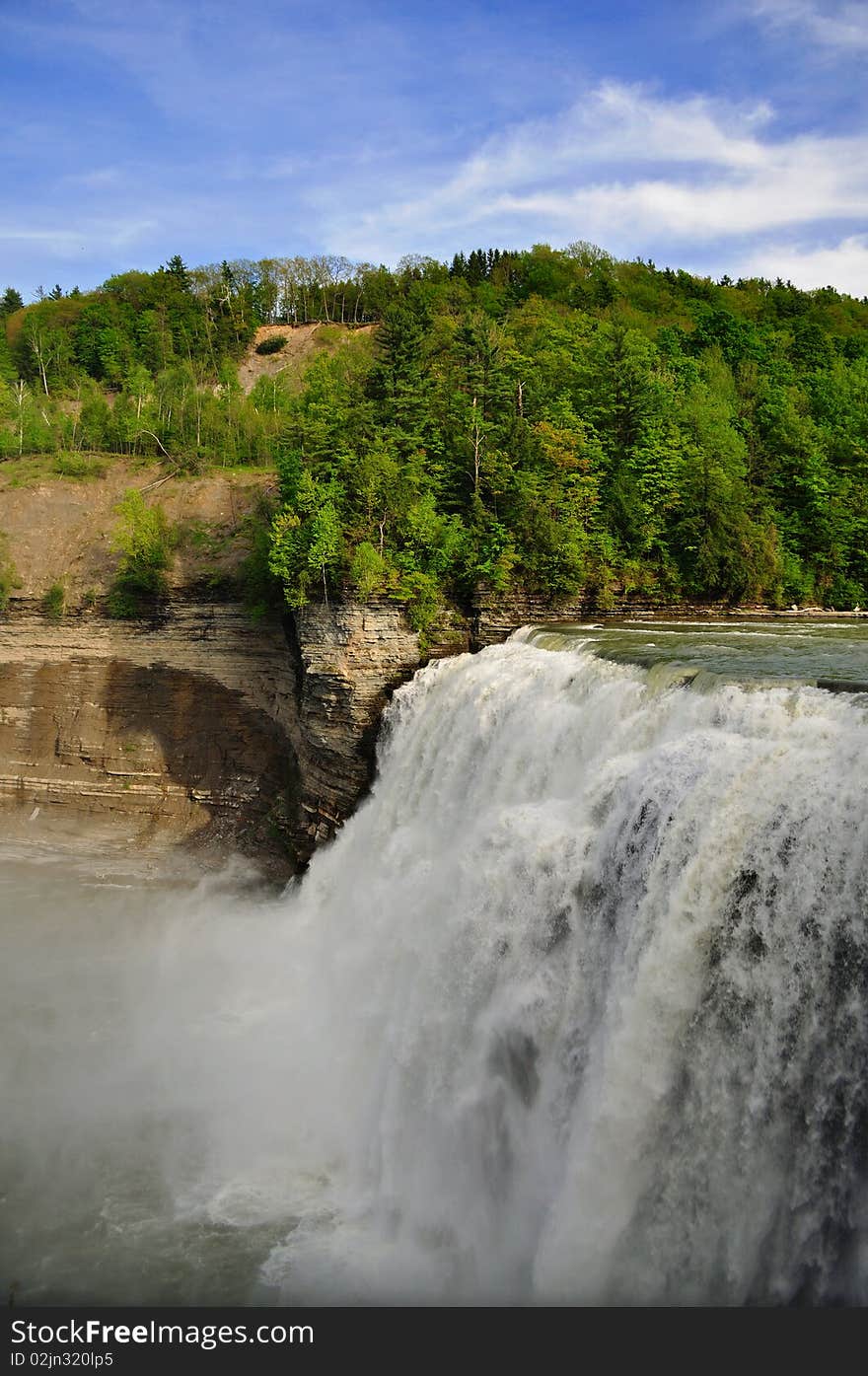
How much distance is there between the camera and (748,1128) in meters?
8.78

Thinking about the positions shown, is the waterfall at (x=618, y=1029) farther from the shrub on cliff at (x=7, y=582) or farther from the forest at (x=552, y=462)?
Result: the shrub on cliff at (x=7, y=582)

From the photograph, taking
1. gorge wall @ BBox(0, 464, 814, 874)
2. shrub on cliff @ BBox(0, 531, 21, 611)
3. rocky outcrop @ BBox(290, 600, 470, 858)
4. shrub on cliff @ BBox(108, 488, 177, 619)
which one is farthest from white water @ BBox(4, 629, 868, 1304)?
shrub on cliff @ BBox(0, 531, 21, 611)

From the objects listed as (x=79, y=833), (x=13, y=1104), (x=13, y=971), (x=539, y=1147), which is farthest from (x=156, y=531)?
(x=539, y=1147)

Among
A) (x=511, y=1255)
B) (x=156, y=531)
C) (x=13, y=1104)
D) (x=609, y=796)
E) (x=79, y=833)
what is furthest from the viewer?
(x=156, y=531)

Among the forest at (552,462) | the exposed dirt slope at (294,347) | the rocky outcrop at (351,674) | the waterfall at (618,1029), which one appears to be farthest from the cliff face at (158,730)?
the exposed dirt slope at (294,347)

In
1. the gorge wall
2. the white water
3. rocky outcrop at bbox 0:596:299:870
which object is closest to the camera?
the white water

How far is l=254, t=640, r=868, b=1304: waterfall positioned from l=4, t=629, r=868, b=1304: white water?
4cm

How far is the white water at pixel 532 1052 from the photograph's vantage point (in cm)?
873

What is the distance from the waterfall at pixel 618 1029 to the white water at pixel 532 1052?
0.12ft

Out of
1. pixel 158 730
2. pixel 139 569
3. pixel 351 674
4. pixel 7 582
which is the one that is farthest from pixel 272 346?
pixel 351 674

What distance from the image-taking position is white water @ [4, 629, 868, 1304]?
28.7 ft

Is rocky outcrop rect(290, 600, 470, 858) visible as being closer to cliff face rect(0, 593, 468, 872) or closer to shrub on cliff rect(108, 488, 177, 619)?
cliff face rect(0, 593, 468, 872)

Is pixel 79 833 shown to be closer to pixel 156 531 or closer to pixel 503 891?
pixel 156 531

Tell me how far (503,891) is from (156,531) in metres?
22.1
